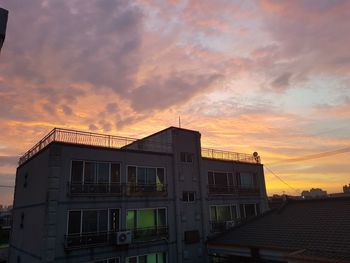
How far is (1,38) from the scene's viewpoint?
9766 mm

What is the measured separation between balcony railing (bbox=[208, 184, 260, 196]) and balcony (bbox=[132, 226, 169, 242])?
701cm

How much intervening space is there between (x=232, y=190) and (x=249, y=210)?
3626 millimetres

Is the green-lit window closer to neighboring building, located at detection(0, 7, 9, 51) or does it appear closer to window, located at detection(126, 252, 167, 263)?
window, located at detection(126, 252, 167, 263)

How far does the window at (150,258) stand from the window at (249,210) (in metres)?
11.6

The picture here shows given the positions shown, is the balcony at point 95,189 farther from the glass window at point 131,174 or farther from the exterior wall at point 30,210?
A: the exterior wall at point 30,210

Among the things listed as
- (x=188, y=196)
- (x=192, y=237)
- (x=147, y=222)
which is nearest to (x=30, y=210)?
(x=147, y=222)

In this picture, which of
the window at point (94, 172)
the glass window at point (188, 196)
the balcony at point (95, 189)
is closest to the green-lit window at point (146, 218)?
the balcony at point (95, 189)

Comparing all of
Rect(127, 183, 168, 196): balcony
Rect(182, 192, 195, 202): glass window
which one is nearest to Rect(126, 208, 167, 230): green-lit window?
Rect(127, 183, 168, 196): balcony

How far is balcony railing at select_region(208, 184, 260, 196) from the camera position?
28848mm

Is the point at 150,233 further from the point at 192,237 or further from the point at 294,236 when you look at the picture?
the point at 294,236

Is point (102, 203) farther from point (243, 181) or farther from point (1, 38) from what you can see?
point (243, 181)

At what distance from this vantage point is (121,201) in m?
21.7

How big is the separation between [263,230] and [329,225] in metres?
4.71

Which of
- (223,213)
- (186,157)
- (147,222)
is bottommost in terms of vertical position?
(147,222)
